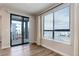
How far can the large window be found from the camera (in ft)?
10.8

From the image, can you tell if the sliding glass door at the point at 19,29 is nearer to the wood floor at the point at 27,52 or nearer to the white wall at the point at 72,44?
the wood floor at the point at 27,52

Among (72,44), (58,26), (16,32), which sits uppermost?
(58,26)

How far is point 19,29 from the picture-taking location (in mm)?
4965

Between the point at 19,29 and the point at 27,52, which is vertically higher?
the point at 19,29

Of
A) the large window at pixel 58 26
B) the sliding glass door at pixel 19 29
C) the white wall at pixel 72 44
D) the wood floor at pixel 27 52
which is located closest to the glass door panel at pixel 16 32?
the sliding glass door at pixel 19 29

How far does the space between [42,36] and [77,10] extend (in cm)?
293

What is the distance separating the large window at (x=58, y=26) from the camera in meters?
3.28

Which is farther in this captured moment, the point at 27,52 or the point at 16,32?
the point at 16,32

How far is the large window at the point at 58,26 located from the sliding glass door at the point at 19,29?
1263 mm

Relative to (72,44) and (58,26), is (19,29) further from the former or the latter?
(72,44)

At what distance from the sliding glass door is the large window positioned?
126cm

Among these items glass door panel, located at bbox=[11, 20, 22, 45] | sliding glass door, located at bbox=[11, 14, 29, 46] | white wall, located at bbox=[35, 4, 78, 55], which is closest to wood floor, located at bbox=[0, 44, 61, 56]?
white wall, located at bbox=[35, 4, 78, 55]

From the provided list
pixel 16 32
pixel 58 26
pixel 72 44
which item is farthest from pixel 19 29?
pixel 72 44

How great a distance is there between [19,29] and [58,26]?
222 centimetres
